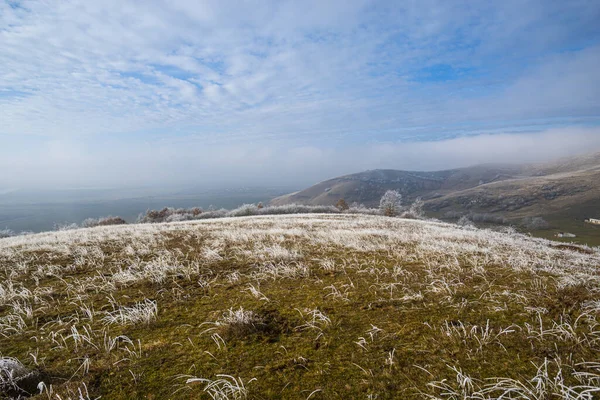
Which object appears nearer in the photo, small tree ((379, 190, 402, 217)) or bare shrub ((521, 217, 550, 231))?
small tree ((379, 190, 402, 217))

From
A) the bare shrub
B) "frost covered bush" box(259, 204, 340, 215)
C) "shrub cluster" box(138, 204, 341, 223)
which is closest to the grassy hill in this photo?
"shrub cluster" box(138, 204, 341, 223)

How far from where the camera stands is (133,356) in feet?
11.0

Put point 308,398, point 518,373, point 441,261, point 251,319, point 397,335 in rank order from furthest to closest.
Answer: point 441,261 → point 251,319 → point 397,335 → point 518,373 → point 308,398

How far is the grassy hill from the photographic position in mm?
2842

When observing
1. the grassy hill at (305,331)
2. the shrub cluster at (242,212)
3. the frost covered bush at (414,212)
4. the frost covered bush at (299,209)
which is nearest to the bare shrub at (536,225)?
the frost covered bush at (414,212)

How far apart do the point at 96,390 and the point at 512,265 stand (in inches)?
349

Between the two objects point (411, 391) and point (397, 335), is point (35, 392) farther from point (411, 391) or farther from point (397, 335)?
point (397, 335)

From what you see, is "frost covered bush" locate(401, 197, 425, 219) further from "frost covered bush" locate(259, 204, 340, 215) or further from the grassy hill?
the grassy hill

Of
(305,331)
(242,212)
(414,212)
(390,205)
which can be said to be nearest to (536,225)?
(414,212)

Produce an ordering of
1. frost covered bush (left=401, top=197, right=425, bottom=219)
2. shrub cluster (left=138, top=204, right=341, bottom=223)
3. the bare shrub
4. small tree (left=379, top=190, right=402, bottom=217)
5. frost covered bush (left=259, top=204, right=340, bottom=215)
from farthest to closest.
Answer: the bare shrub < small tree (left=379, top=190, right=402, bottom=217) < frost covered bush (left=401, top=197, right=425, bottom=219) < frost covered bush (left=259, top=204, right=340, bottom=215) < shrub cluster (left=138, top=204, right=341, bottom=223)

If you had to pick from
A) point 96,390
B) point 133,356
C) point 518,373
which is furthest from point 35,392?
point 518,373

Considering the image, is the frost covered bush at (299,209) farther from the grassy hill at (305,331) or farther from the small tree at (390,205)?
the grassy hill at (305,331)

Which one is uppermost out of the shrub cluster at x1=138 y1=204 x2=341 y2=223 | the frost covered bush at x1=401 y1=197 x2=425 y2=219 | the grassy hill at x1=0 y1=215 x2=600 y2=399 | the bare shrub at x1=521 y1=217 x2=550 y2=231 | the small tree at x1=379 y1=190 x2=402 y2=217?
the grassy hill at x1=0 y1=215 x2=600 y2=399

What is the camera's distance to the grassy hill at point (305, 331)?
2.84 metres
